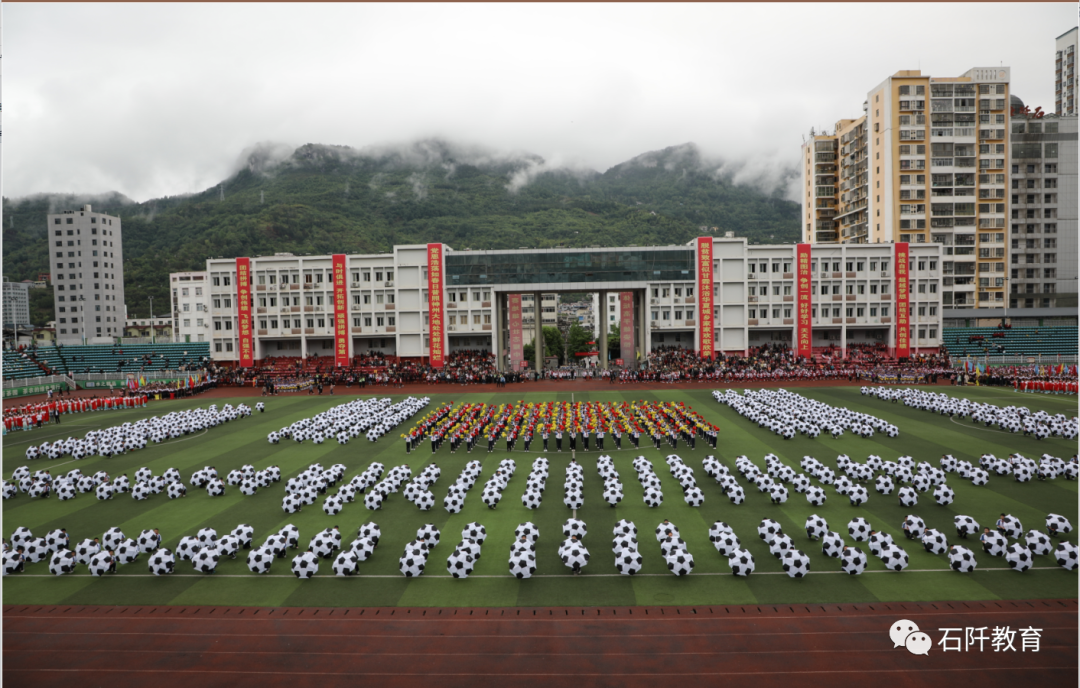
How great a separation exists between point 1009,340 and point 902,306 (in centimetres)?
1436

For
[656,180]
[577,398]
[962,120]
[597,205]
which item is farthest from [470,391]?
[656,180]

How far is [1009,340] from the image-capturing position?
219 ft

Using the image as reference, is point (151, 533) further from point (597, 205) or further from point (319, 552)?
point (597, 205)

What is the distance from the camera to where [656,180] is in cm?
19050

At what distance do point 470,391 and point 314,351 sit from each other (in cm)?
2326

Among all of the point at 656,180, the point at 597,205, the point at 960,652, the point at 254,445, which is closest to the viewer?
the point at 960,652

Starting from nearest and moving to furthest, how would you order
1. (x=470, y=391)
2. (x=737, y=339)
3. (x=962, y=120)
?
(x=470, y=391) < (x=737, y=339) < (x=962, y=120)

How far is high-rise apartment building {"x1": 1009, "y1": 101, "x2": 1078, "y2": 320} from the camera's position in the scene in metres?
81.4

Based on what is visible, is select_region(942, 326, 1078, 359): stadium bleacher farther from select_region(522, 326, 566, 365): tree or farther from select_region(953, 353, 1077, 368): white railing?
select_region(522, 326, 566, 365): tree

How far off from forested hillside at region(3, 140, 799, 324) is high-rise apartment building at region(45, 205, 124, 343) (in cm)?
733

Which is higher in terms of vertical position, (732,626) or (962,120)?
(962,120)

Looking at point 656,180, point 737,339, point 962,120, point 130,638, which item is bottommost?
point 130,638

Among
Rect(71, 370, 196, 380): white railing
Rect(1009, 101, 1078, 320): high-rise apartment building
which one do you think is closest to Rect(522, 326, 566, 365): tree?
Rect(71, 370, 196, 380): white railing

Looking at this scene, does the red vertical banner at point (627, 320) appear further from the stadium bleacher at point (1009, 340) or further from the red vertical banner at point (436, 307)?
the stadium bleacher at point (1009, 340)
